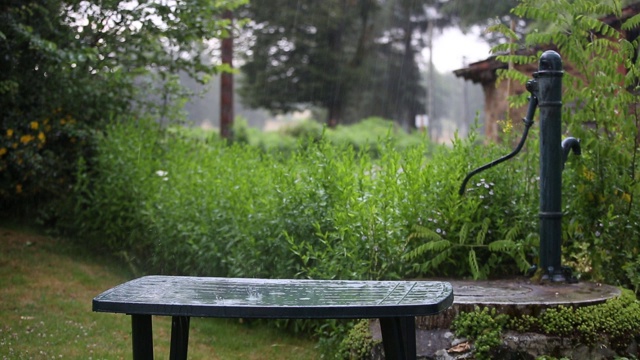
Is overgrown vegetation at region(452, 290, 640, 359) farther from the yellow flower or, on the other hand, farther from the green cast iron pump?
the yellow flower

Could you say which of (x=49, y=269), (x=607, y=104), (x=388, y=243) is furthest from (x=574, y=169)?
(x=49, y=269)

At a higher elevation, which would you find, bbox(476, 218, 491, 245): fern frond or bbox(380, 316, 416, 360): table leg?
bbox(476, 218, 491, 245): fern frond

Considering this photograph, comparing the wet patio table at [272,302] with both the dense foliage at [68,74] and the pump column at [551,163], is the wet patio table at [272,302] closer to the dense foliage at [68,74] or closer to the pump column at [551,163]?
the pump column at [551,163]

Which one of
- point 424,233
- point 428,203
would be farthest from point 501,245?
point 428,203

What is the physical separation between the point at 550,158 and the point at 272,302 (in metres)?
2.67

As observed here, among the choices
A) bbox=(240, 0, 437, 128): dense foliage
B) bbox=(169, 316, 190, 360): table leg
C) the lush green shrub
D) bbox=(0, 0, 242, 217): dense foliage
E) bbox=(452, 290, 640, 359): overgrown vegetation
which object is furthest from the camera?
bbox=(240, 0, 437, 128): dense foliage

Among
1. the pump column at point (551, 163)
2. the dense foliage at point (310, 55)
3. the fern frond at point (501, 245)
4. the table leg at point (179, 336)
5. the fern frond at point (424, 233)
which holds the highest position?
the dense foliage at point (310, 55)

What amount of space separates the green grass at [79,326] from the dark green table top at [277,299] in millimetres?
2179

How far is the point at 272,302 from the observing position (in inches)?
112

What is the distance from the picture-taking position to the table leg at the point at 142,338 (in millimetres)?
3016

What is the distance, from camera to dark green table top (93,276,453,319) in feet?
8.98

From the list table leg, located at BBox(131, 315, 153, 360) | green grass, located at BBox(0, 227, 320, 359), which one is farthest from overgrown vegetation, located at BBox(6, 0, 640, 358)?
table leg, located at BBox(131, 315, 153, 360)

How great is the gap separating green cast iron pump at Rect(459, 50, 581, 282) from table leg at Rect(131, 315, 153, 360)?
9.10 feet

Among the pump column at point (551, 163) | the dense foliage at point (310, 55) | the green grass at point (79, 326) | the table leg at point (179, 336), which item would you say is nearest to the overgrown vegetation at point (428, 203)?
the pump column at point (551, 163)
